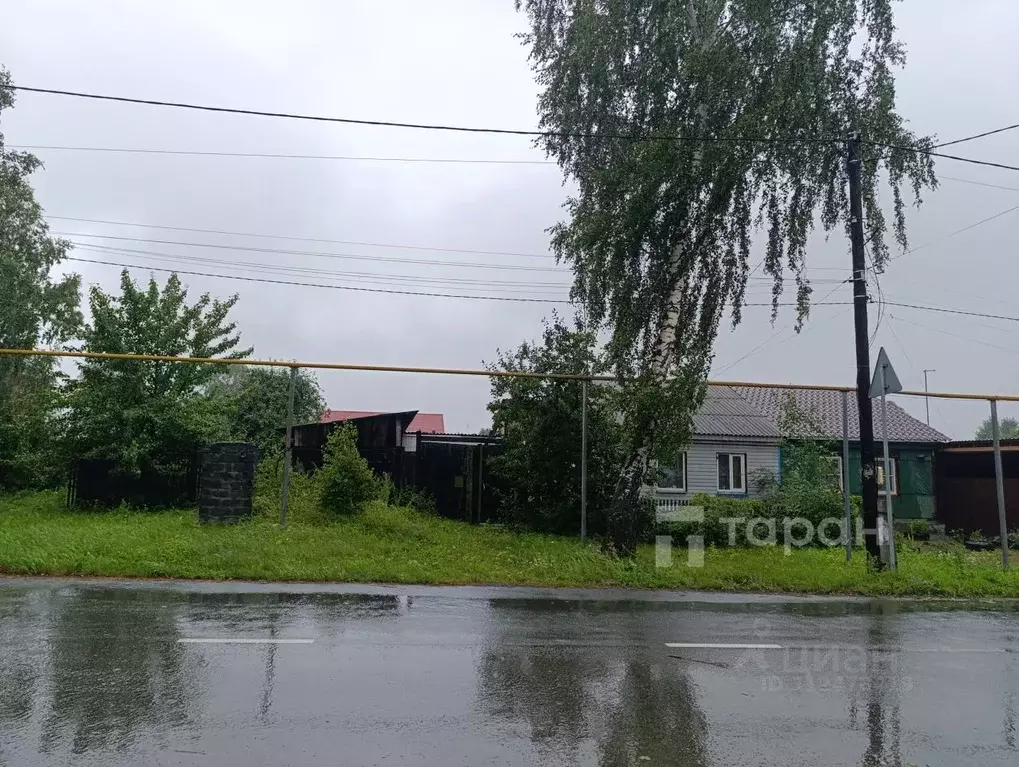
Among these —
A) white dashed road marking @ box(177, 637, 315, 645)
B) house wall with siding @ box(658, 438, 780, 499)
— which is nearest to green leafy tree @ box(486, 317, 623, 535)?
white dashed road marking @ box(177, 637, 315, 645)

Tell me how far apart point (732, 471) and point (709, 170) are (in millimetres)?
14641

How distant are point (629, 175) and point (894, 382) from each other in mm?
5006

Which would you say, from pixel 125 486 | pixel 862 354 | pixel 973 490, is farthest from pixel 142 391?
pixel 973 490

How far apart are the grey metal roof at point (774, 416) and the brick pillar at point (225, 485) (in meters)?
14.4

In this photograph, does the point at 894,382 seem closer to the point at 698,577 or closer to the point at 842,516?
the point at 698,577

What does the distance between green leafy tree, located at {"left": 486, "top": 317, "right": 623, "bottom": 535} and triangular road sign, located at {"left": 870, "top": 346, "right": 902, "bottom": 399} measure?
4.51 m

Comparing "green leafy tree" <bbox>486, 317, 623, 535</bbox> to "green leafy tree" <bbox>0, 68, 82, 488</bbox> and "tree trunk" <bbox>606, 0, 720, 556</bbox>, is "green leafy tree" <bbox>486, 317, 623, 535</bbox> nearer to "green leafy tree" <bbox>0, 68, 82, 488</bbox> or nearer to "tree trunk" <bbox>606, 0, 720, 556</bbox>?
"tree trunk" <bbox>606, 0, 720, 556</bbox>

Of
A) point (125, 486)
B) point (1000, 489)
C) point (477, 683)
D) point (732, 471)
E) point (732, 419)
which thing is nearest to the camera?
point (477, 683)

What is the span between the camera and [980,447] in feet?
72.6

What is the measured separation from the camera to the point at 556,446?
14266 mm

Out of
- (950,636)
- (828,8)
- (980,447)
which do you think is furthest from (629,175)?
(980,447)

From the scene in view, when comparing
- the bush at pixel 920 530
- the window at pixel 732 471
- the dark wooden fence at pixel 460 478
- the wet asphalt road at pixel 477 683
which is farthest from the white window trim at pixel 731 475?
the wet asphalt road at pixel 477 683

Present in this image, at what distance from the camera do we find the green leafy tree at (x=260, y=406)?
1706 cm

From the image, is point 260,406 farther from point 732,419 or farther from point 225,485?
point 732,419
